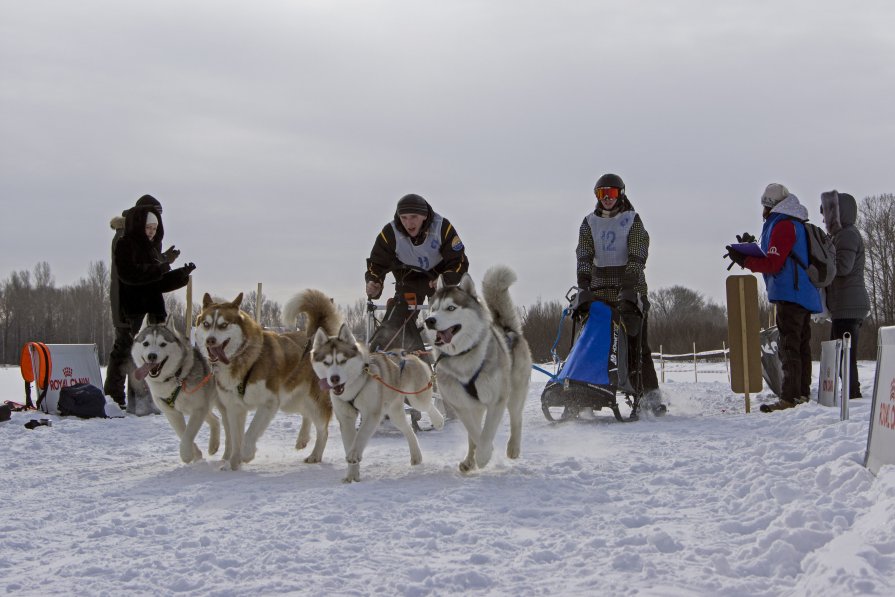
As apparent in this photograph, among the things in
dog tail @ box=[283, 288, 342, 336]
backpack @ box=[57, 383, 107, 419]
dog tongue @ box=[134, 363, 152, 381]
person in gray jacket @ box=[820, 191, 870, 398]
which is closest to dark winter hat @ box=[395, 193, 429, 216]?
dog tail @ box=[283, 288, 342, 336]

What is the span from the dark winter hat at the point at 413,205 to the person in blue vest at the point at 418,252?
0.05 m

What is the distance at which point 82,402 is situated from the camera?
7840mm

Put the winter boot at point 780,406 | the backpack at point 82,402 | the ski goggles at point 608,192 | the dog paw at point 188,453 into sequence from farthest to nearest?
the backpack at point 82,402, the ski goggles at point 608,192, the winter boot at point 780,406, the dog paw at point 188,453

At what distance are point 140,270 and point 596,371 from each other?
14.8 ft

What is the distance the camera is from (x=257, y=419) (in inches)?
204

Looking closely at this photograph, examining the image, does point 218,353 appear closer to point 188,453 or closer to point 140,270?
point 188,453

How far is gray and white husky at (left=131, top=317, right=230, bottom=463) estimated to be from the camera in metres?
5.35

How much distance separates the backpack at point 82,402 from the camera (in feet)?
25.7

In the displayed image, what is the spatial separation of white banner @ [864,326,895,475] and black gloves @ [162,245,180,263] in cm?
642

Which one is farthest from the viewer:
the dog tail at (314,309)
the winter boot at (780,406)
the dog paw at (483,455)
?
the winter boot at (780,406)

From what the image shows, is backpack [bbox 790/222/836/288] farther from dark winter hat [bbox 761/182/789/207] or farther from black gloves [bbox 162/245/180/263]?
black gloves [bbox 162/245/180/263]

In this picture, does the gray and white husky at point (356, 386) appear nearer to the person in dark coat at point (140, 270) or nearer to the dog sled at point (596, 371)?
the dog sled at point (596, 371)

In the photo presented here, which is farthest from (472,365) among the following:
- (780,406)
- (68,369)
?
(68,369)

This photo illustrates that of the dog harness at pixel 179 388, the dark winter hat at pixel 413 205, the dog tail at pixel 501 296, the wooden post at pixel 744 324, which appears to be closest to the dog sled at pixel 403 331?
the dark winter hat at pixel 413 205
